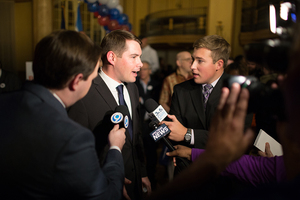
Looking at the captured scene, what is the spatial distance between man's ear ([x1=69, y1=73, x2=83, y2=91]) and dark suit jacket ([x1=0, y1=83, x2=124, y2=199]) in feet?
0.48

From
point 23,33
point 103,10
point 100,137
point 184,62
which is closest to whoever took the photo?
point 100,137

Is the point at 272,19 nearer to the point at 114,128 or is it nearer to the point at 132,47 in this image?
the point at 114,128

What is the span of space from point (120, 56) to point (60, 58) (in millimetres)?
807

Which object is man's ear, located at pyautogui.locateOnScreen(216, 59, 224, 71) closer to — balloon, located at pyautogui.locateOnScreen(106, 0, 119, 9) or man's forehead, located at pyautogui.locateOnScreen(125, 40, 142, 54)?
man's forehead, located at pyautogui.locateOnScreen(125, 40, 142, 54)

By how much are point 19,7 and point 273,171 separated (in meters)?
7.02

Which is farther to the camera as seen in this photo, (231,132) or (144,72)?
(144,72)

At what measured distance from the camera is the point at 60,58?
2.98 ft

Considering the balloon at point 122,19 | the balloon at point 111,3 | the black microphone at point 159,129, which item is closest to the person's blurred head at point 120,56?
the black microphone at point 159,129

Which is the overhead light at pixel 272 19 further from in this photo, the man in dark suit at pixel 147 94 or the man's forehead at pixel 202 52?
the man in dark suit at pixel 147 94

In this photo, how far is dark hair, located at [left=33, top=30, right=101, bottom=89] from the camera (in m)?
0.91

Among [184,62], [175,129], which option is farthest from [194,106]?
[184,62]

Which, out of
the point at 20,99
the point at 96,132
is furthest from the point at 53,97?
the point at 96,132

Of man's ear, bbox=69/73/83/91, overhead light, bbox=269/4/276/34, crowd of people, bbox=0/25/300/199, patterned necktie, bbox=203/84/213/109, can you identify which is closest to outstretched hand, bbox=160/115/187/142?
crowd of people, bbox=0/25/300/199

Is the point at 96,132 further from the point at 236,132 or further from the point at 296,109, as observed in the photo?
the point at 296,109
